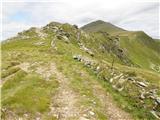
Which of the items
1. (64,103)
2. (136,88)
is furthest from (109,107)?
(136,88)

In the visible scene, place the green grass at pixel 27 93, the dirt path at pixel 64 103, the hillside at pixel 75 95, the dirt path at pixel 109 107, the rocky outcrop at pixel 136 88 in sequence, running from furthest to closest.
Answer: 1. the rocky outcrop at pixel 136 88
2. the dirt path at pixel 109 107
3. the green grass at pixel 27 93
4. the hillside at pixel 75 95
5. the dirt path at pixel 64 103

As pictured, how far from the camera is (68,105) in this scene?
107 ft

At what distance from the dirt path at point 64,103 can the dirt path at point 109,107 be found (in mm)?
3127

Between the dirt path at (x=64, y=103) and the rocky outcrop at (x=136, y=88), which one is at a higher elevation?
the rocky outcrop at (x=136, y=88)

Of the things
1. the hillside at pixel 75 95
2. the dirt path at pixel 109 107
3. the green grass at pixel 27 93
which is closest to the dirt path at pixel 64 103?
the hillside at pixel 75 95

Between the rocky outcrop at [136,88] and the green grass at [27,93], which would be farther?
the rocky outcrop at [136,88]

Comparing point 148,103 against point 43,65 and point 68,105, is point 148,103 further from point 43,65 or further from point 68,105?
point 43,65

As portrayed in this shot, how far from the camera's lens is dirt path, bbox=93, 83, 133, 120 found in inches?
1219

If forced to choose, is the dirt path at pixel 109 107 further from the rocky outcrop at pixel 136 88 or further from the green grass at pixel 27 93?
the green grass at pixel 27 93

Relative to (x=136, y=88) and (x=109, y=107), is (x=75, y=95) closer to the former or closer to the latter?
(x=109, y=107)

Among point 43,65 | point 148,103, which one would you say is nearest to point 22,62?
point 43,65

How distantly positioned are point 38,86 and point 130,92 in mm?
11573

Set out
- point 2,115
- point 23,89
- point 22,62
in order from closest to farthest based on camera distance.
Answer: point 2,115 → point 23,89 → point 22,62

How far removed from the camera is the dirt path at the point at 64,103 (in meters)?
30.0
